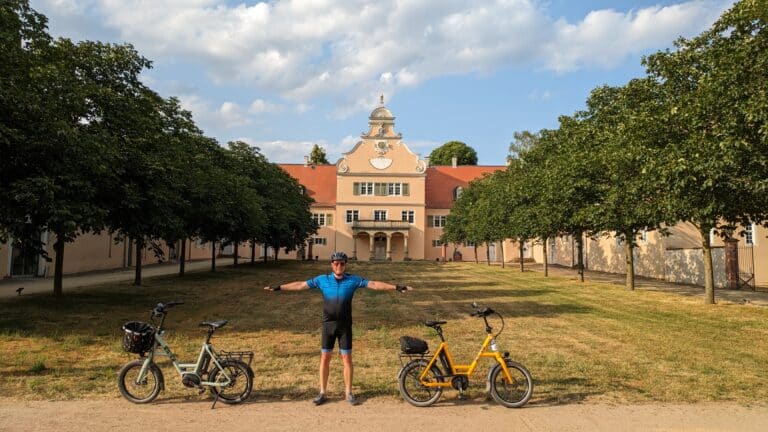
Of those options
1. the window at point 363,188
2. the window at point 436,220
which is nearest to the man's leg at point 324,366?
the window at point 363,188

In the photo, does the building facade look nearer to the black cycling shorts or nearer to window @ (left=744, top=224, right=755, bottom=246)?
window @ (left=744, top=224, right=755, bottom=246)

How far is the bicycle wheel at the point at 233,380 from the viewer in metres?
6.57

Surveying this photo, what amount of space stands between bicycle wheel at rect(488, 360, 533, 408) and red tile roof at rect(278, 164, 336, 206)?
6047 cm

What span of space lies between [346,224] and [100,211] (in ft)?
169

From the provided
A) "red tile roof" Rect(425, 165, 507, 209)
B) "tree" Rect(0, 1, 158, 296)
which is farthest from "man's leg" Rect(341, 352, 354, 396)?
"red tile roof" Rect(425, 165, 507, 209)

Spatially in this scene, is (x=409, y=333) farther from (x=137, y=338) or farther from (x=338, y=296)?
(x=137, y=338)

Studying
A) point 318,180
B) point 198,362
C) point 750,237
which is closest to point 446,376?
point 198,362

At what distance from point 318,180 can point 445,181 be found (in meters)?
17.1

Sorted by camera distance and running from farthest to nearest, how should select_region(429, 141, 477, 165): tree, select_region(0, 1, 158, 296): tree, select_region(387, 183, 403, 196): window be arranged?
1. select_region(429, 141, 477, 165): tree
2. select_region(387, 183, 403, 196): window
3. select_region(0, 1, 158, 296): tree

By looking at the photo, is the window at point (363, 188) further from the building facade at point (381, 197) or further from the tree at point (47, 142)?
the tree at point (47, 142)

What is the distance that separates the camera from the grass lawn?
7.37 metres

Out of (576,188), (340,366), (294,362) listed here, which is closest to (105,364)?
(294,362)

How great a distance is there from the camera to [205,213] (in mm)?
23438

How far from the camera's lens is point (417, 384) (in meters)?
6.65
